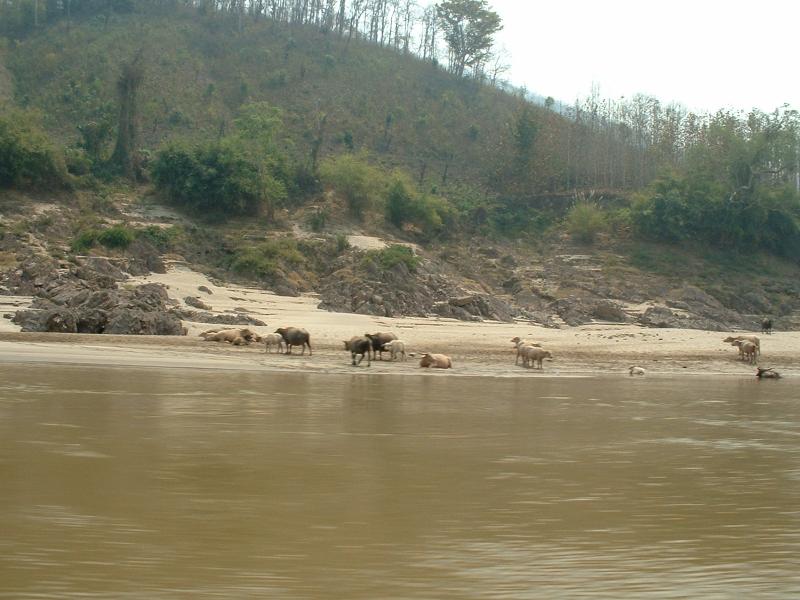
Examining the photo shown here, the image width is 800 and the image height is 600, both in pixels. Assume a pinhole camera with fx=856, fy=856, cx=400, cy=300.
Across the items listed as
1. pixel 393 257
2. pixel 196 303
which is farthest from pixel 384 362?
pixel 393 257

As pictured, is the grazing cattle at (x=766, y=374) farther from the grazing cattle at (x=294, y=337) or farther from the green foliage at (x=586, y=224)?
the green foliage at (x=586, y=224)

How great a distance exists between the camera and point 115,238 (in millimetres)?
36781

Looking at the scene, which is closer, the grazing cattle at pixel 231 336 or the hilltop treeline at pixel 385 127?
the grazing cattle at pixel 231 336

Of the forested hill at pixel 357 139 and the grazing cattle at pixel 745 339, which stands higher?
the forested hill at pixel 357 139

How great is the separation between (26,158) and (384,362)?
27.2 meters

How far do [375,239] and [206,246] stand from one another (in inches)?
382

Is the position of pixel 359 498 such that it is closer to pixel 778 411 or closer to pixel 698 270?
pixel 778 411

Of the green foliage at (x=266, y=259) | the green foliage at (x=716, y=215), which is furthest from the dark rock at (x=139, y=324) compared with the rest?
the green foliage at (x=716, y=215)

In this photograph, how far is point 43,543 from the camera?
7.21 metres

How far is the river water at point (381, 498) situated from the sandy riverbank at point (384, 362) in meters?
5.42

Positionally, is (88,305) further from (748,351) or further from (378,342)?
(748,351)

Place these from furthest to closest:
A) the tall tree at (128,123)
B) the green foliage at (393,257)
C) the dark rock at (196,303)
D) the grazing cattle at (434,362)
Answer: the tall tree at (128,123)
the green foliage at (393,257)
the dark rock at (196,303)
the grazing cattle at (434,362)

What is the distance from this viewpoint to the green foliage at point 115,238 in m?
36.8

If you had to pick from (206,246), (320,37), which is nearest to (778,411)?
(206,246)
